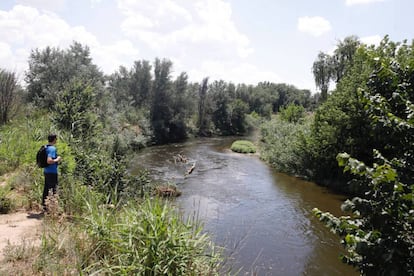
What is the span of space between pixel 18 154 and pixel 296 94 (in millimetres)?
87575

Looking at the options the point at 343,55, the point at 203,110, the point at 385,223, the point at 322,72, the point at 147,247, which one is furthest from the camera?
the point at 203,110

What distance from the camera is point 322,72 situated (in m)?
36.1

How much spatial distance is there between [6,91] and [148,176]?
28.9 ft

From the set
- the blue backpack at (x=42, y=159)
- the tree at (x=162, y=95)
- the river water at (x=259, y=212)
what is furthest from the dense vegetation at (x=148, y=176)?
the tree at (x=162, y=95)

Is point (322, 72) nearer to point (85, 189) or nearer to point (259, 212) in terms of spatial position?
point (259, 212)

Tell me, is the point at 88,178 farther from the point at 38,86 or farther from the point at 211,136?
the point at 211,136

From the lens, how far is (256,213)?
14.2 meters

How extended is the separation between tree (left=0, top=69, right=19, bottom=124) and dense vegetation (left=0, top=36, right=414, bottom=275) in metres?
0.05

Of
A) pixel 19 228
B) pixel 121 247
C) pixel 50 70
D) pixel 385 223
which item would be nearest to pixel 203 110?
pixel 50 70

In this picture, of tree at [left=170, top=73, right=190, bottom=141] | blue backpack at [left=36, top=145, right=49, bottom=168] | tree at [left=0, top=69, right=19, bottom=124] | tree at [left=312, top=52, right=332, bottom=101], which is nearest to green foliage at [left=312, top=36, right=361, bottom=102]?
tree at [left=312, top=52, right=332, bottom=101]

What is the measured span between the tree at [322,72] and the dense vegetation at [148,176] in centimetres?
11

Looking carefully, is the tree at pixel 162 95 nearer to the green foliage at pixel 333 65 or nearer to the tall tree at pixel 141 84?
the tall tree at pixel 141 84

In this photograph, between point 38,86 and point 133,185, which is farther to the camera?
point 38,86

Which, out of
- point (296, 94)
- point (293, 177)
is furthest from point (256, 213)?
point (296, 94)
